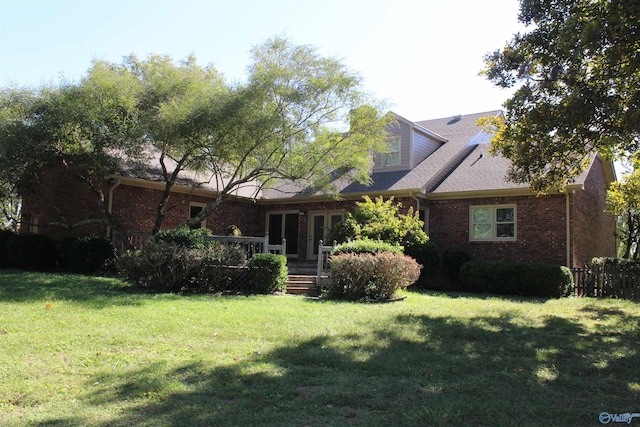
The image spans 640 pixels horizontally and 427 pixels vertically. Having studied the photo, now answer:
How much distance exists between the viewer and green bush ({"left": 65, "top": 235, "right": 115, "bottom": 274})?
1562 centimetres

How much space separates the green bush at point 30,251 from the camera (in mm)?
16312

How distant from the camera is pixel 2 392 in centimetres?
458

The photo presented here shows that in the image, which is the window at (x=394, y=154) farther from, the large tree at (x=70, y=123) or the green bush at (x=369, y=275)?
the large tree at (x=70, y=123)

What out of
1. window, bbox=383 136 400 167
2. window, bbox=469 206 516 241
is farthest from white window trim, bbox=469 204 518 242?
window, bbox=383 136 400 167

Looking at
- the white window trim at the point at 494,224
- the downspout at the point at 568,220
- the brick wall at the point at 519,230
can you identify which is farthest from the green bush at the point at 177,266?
the downspout at the point at 568,220

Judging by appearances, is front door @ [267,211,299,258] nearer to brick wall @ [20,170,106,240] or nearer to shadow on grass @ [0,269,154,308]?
brick wall @ [20,170,106,240]

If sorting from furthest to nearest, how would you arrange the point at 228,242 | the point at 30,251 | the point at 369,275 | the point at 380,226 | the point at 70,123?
the point at 30,251
the point at 380,226
the point at 228,242
the point at 70,123
the point at 369,275

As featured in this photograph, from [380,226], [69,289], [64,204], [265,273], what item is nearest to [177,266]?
[265,273]

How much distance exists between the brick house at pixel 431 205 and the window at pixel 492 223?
3 centimetres

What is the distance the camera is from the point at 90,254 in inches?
615

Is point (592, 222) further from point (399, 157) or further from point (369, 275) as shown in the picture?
point (369, 275)

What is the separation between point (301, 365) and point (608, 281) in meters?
12.2

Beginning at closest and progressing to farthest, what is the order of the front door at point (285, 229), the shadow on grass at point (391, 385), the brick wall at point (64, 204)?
the shadow on grass at point (391, 385), the brick wall at point (64, 204), the front door at point (285, 229)

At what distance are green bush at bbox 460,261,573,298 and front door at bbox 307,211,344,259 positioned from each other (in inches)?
250
